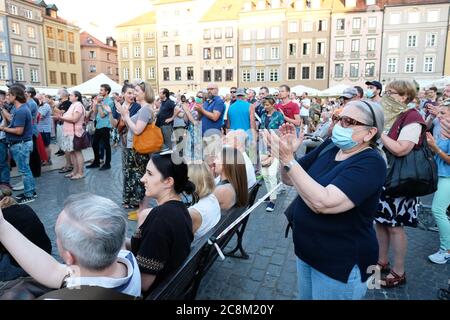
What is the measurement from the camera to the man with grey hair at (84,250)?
5.17 ft

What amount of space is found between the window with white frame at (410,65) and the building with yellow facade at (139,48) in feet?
117

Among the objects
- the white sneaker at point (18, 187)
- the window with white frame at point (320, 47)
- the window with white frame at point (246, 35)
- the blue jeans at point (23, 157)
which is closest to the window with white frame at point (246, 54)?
the window with white frame at point (246, 35)

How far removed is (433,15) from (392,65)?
7135 millimetres

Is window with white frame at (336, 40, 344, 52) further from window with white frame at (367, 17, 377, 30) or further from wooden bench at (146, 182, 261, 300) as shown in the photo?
wooden bench at (146, 182, 261, 300)

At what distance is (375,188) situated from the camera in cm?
188

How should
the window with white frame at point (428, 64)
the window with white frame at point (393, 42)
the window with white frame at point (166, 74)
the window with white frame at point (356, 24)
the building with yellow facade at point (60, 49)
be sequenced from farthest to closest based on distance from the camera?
the window with white frame at point (166, 74)
the building with yellow facade at point (60, 49)
the window with white frame at point (356, 24)
the window with white frame at point (393, 42)
the window with white frame at point (428, 64)

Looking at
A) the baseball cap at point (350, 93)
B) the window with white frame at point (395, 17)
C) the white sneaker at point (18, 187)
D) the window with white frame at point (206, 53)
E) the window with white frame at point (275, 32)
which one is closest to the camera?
the baseball cap at point (350, 93)

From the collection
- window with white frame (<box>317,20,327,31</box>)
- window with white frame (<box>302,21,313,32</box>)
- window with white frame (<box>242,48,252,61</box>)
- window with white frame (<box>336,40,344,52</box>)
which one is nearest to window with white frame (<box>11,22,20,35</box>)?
window with white frame (<box>242,48,252,61</box>)

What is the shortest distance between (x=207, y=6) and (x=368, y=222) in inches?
2223

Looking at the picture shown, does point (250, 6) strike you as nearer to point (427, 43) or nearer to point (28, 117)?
point (427, 43)

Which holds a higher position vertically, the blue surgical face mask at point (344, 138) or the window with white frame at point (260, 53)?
the window with white frame at point (260, 53)

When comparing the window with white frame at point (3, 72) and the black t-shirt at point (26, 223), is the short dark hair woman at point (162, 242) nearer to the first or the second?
the black t-shirt at point (26, 223)

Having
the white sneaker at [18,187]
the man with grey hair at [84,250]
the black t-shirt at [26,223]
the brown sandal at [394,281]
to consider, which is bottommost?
the brown sandal at [394,281]

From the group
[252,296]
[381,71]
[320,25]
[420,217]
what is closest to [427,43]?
[381,71]
